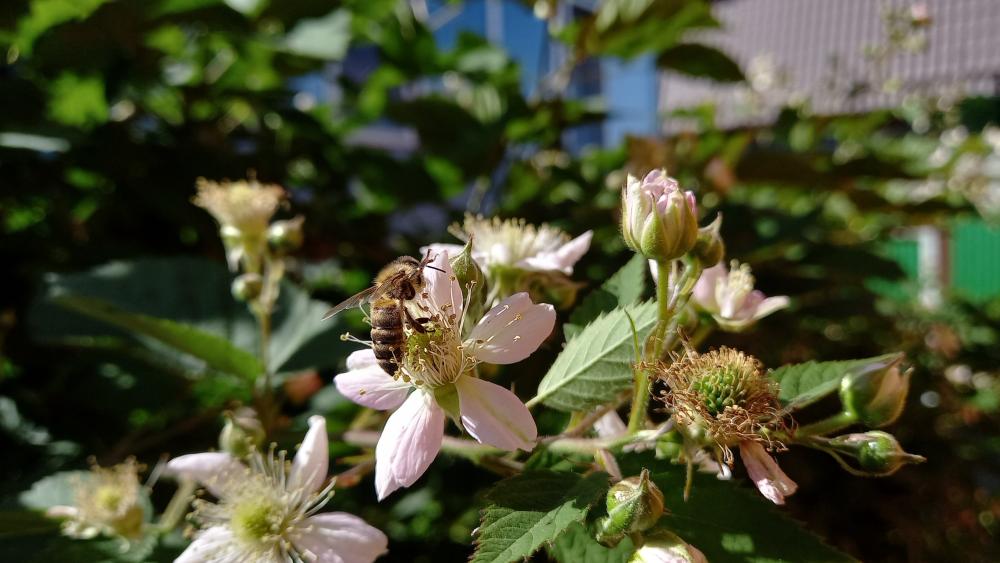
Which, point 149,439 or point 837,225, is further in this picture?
point 837,225

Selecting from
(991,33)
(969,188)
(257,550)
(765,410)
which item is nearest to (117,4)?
(257,550)

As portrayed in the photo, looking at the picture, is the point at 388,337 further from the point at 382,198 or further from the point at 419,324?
the point at 382,198

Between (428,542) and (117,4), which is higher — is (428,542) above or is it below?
below

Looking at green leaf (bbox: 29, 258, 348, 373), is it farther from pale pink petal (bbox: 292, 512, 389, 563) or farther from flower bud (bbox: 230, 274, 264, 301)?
pale pink petal (bbox: 292, 512, 389, 563)

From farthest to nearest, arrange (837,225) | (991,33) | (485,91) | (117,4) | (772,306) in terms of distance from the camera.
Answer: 1. (991,33)
2. (837,225)
3. (485,91)
4. (117,4)
5. (772,306)

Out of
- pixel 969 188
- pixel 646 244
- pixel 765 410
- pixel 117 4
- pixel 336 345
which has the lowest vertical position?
pixel 969 188

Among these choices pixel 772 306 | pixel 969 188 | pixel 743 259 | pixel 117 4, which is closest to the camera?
pixel 772 306

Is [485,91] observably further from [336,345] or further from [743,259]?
[336,345]
